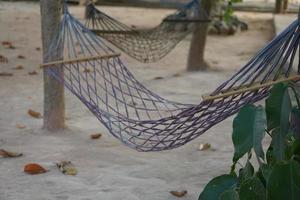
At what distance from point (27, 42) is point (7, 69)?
1425 millimetres

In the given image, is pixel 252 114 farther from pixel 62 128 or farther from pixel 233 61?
pixel 233 61

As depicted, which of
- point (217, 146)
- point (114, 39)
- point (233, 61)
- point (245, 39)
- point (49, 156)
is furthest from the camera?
point (245, 39)

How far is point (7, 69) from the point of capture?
510cm

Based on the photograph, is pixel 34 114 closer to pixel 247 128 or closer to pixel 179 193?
pixel 179 193

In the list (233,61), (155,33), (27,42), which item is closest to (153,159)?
(155,33)

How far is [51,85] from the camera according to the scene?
3.42 meters

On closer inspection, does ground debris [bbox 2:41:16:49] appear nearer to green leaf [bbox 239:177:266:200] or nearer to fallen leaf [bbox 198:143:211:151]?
fallen leaf [bbox 198:143:211:151]

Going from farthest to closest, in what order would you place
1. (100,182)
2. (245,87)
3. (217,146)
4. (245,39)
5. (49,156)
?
(245,39) < (217,146) < (49,156) < (100,182) < (245,87)

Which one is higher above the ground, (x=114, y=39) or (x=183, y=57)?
(x=114, y=39)

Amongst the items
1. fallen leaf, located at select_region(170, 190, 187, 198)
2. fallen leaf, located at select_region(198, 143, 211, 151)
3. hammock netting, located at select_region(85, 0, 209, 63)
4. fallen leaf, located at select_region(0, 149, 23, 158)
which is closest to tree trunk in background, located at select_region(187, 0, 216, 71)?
hammock netting, located at select_region(85, 0, 209, 63)

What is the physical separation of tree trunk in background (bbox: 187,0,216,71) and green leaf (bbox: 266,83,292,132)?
4.07m

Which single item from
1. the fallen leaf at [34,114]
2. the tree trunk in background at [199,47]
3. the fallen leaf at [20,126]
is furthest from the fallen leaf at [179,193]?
the tree trunk in background at [199,47]

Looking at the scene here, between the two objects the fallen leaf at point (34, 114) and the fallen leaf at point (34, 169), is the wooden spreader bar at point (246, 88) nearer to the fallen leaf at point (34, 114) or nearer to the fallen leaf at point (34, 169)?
the fallen leaf at point (34, 169)

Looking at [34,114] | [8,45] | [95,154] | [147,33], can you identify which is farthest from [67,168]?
[8,45]
